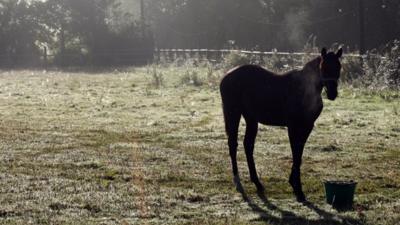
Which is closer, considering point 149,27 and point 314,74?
point 314,74

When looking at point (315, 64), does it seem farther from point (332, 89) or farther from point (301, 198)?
point (301, 198)

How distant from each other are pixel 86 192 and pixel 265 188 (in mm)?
2621

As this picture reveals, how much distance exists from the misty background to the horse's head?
36.3 metres

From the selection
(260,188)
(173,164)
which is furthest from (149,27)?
(260,188)

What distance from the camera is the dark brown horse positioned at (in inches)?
361

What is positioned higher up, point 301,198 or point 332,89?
point 332,89

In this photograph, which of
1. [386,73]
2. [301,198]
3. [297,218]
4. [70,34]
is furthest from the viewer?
[70,34]

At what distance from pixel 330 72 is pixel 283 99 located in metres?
0.92

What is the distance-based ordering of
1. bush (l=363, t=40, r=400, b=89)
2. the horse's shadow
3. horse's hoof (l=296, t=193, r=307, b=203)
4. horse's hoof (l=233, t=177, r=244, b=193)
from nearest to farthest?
the horse's shadow → horse's hoof (l=296, t=193, r=307, b=203) → horse's hoof (l=233, t=177, r=244, b=193) → bush (l=363, t=40, r=400, b=89)

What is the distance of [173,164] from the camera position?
11.9 m

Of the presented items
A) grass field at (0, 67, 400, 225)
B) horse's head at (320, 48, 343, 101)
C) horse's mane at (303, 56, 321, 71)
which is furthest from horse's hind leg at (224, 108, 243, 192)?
horse's head at (320, 48, 343, 101)

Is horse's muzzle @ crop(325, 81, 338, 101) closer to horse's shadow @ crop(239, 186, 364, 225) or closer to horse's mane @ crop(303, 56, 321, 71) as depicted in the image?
horse's mane @ crop(303, 56, 321, 71)

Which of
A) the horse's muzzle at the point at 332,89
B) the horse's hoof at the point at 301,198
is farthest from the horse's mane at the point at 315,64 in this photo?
the horse's hoof at the point at 301,198

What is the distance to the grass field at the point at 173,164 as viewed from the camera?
851 centimetres
